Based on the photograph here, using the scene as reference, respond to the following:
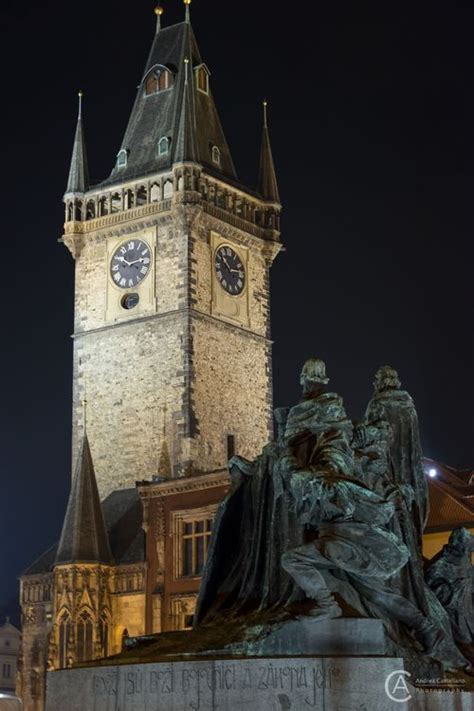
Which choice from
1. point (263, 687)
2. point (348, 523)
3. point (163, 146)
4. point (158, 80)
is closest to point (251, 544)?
point (348, 523)

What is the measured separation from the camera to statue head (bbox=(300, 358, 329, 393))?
1370 centimetres

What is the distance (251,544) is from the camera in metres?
13.7

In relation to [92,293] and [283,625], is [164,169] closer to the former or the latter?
[92,293]

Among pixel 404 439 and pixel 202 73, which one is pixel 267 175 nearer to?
pixel 202 73

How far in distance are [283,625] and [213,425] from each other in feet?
144

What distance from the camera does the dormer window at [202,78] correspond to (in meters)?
62.1

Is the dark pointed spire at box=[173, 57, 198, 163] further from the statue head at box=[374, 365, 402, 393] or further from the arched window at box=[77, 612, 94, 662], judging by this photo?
the statue head at box=[374, 365, 402, 393]

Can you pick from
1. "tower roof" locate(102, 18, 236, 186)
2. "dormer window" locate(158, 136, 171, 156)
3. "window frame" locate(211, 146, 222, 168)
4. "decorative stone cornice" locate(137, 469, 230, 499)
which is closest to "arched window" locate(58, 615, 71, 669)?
"decorative stone cornice" locate(137, 469, 230, 499)

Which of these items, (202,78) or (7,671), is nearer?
(202,78)

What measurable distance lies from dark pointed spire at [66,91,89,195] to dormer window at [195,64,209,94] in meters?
5.76

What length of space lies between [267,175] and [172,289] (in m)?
9.41

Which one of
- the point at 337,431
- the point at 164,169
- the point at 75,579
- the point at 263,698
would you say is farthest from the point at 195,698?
the point at 164,169

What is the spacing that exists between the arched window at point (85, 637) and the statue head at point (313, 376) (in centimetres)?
3531

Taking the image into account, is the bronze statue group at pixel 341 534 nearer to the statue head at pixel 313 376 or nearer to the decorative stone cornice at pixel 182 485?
the statue head at pixel 313 376
